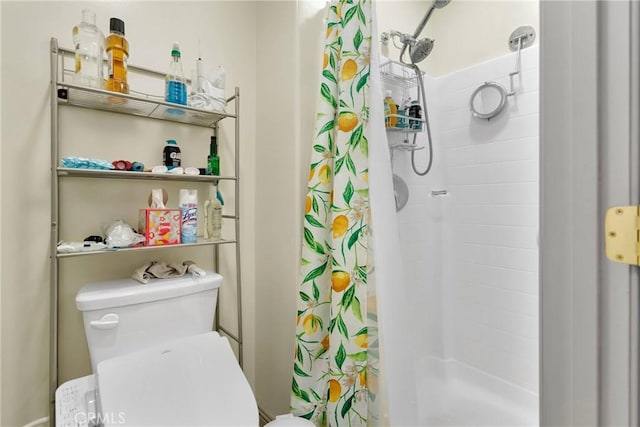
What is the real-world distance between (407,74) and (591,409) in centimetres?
165

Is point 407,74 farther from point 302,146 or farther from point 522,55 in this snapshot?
point 302,146

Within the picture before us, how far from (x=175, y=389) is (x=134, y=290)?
13.1 inches

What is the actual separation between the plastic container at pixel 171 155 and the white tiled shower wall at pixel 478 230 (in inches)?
41.4

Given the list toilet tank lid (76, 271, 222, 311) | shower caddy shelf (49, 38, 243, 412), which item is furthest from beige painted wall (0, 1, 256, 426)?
toilet tank lid (76, 271, 222, 311)

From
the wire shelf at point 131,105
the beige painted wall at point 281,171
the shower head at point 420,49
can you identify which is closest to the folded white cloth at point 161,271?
the beige painted wall at point 281,171

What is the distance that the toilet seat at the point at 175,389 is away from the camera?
3.00 feet

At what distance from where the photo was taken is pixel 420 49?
1.56 metres

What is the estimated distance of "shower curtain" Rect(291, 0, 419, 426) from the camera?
43.0 inches

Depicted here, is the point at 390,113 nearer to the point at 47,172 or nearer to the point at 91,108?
the point at 91,108

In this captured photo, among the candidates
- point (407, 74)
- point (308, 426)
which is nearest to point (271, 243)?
point (308, 426)

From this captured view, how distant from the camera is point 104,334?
1.03 metres

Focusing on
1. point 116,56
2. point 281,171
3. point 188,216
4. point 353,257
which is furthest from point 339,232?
point 116,56

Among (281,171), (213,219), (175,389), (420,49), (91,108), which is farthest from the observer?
(420,49)

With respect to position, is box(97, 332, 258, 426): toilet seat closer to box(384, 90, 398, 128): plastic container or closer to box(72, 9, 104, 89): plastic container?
box(72, 9, 104, 89): plastic container
